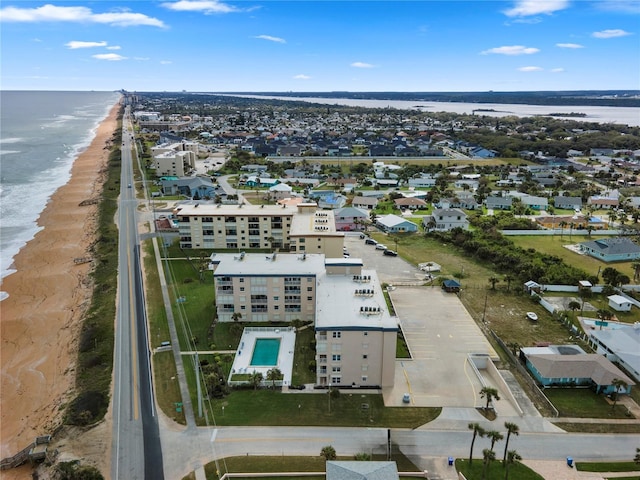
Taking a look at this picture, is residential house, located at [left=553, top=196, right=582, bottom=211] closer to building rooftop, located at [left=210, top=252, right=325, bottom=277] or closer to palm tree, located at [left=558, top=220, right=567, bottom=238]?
palm tree, located at [left=558, top=220, right=567, bottom=238]

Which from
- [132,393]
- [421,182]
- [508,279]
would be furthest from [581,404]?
[421,182]

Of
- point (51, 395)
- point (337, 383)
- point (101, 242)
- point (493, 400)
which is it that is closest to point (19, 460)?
point (51, 395)

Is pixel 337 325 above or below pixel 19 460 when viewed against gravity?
above

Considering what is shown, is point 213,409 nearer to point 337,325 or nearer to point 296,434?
point 296,434

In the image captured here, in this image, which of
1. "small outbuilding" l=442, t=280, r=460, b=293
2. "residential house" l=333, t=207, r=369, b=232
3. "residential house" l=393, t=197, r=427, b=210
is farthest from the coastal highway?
"residential house" l=393, t=197, r=427, b=210

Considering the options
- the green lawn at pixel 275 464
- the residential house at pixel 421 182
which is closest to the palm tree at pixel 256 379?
the green lawn at pixel 275 464

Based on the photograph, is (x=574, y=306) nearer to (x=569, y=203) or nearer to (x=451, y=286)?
(x=451, y=286)

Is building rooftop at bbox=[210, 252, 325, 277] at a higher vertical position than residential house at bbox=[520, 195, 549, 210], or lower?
higher

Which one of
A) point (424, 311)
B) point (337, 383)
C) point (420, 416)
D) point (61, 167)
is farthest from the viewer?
point (61, 167)
